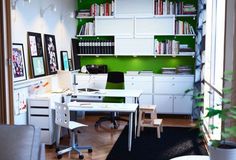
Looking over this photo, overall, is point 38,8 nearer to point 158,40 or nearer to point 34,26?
point 34,26

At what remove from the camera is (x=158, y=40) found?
23.6 feet

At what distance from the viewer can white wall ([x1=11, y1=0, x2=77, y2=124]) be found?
4.64 meters

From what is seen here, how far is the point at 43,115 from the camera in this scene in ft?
15.5

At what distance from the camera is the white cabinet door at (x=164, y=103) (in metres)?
6.75

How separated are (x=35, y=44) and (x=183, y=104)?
131 inches

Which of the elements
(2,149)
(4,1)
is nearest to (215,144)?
(2,149)

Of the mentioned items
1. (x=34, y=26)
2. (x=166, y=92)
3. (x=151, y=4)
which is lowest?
(x=166, y=92)

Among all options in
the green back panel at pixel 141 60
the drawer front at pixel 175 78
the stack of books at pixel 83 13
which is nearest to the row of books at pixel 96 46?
the green back panel at pixel 141 60

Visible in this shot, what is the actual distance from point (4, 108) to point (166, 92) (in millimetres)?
3925

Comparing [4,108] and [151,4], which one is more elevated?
[151,4]

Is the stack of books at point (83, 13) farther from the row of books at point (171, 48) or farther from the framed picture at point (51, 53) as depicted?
the row of books at point (171, 48)

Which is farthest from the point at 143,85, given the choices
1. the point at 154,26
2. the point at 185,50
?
the point at 154,26

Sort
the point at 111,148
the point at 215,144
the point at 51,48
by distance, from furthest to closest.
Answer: the point at 51,48
the point at 111,148
the point at 215,144

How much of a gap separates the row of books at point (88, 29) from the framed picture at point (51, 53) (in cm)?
148
